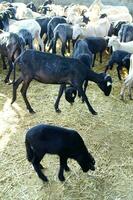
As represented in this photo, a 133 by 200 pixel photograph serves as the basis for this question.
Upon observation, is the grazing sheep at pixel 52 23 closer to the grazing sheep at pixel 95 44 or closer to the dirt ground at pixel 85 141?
the grazing sheep at pixel 95 44

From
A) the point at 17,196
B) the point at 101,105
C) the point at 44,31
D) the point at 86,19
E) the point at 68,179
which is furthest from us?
the point at 86,19

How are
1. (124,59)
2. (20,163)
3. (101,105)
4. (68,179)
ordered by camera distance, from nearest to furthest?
(68,179), (20,163), (101,105), (124,59)

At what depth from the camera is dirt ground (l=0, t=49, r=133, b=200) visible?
5.11 meters

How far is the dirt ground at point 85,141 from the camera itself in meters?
5.11

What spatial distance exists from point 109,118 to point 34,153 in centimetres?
266

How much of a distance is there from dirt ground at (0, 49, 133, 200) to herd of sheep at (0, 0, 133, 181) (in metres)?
0.22

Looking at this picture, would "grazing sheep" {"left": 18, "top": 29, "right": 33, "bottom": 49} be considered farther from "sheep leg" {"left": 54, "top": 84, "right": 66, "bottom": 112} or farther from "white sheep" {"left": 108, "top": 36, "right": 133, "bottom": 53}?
"sheep leg" {"left": 54, "top": 84, "right": 66, "bottom": 112}

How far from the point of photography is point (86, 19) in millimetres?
12680

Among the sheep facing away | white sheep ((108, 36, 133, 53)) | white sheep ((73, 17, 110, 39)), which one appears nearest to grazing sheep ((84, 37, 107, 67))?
white sheep ((108, 36, 133, 53))

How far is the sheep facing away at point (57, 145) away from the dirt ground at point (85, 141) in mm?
385

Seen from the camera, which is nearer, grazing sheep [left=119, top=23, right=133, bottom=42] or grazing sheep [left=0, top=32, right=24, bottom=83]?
grazing sheep [left=0, top=32, right=24, bottom=83]

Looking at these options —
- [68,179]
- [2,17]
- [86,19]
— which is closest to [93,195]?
[68,179]

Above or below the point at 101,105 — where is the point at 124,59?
above

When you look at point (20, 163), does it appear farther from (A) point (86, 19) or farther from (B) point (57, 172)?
(A) point (86, 19)
